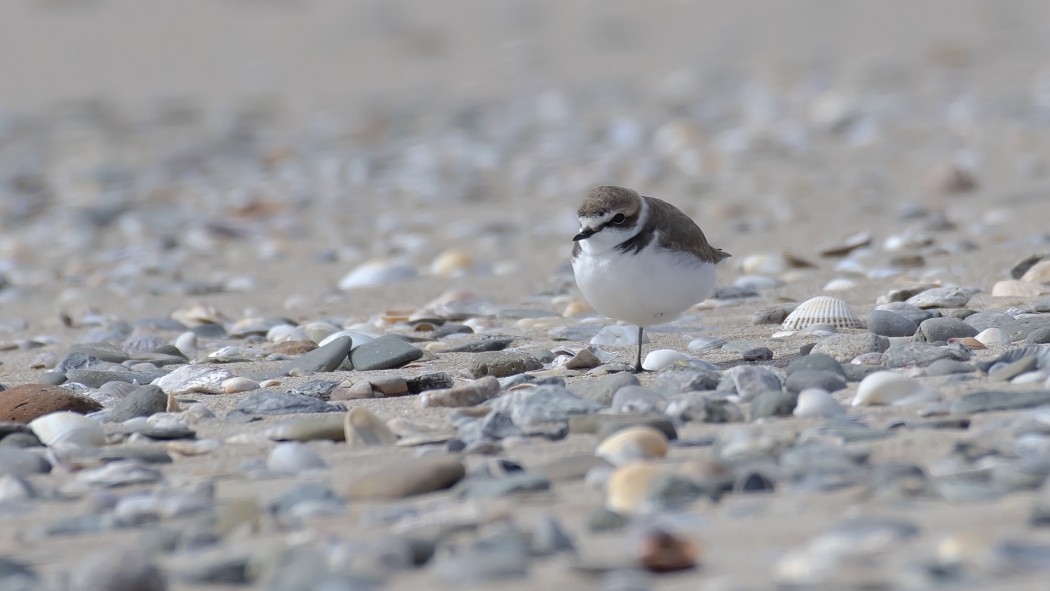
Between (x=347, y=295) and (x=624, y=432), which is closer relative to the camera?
(x=624, y=432)

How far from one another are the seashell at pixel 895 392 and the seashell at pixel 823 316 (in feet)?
4.44

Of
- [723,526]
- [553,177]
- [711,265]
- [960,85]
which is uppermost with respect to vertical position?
[960,85]

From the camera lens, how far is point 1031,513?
2.61m

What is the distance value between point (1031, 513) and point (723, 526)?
621mm

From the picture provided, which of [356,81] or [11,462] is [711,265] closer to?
[11,462]

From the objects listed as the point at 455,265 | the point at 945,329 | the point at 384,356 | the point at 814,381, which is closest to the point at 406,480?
the point at 814,381

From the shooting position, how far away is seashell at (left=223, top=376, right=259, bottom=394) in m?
4.65

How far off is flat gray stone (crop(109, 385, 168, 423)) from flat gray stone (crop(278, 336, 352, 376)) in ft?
2.20

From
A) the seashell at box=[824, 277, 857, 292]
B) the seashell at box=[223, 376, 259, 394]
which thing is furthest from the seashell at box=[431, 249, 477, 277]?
the seashell at box=[223, 376, 259, 394]

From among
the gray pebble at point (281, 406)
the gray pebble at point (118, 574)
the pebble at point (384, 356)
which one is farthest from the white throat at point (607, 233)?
the gray pebble at point (118, 574)

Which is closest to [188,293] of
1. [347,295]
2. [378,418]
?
[347,295]

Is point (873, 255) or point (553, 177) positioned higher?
point (553, 177)

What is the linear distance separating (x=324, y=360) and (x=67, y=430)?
4.11 ft

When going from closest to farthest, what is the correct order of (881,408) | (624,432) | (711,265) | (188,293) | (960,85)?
(624,432) → (881,408) → (711,265) → (188,293) → (960,85)
